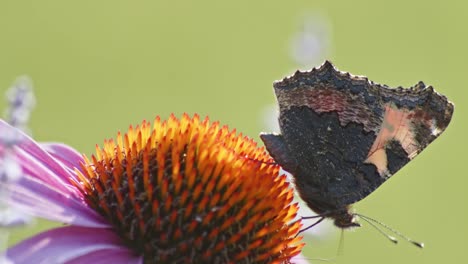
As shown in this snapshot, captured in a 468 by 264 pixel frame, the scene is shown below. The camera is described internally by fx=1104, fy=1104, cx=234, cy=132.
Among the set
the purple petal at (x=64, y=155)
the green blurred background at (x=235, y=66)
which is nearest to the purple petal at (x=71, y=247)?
the purple petal at (x=64, y=155)

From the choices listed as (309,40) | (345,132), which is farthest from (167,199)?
(345,132)

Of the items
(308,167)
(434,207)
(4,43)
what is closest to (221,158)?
(308,167)

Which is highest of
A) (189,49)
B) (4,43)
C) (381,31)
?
(381,31)

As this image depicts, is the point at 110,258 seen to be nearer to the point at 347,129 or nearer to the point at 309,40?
the point at 309,40

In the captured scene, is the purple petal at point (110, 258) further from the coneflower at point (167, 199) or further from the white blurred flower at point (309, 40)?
the white blurred flower at point (309, 40)

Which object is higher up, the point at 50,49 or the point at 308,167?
the point at 50,49

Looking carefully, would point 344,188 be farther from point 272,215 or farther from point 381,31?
point 381,31
